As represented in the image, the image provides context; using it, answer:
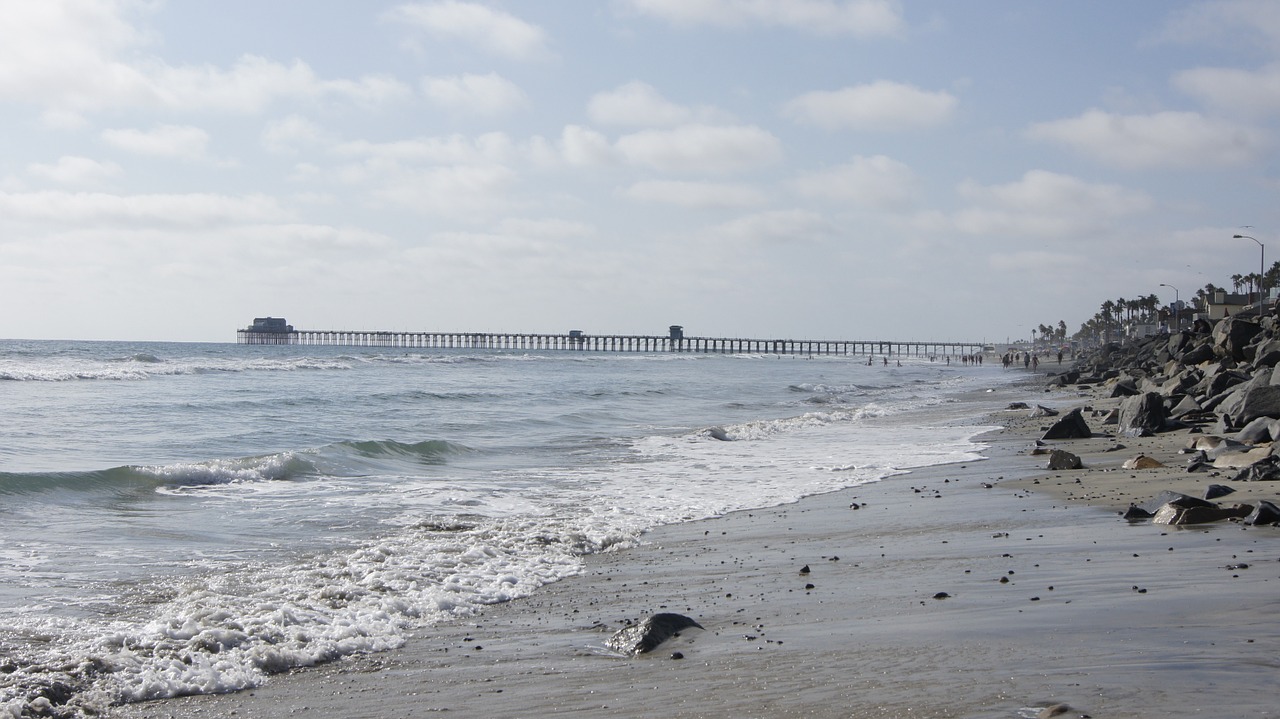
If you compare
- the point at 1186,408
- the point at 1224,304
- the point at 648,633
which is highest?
the point at 1224,304

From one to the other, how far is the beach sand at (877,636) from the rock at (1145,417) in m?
8.51

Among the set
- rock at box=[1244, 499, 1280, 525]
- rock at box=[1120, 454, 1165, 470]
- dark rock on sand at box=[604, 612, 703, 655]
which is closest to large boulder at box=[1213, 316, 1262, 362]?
rock at box=[1120, 454, 1165, 470]

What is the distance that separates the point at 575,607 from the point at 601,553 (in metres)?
2.39

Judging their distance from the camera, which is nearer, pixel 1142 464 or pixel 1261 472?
pixel 1261 472

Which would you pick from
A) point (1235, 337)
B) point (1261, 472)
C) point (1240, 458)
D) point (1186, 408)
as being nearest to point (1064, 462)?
point (1240, 458)

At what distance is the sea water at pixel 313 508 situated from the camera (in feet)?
21.5

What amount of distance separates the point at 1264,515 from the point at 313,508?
10.3 m

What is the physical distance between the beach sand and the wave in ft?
27.1

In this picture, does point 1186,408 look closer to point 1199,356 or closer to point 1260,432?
point 1260,432

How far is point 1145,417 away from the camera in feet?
60.5

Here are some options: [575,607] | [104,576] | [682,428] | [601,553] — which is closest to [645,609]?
[575,607]

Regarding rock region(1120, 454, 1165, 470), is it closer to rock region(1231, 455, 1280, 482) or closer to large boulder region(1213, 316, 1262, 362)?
rock region(1231, 455, 1280, 482)

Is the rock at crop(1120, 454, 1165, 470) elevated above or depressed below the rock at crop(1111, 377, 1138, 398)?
below

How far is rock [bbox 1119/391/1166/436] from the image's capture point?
18297 millimetres
